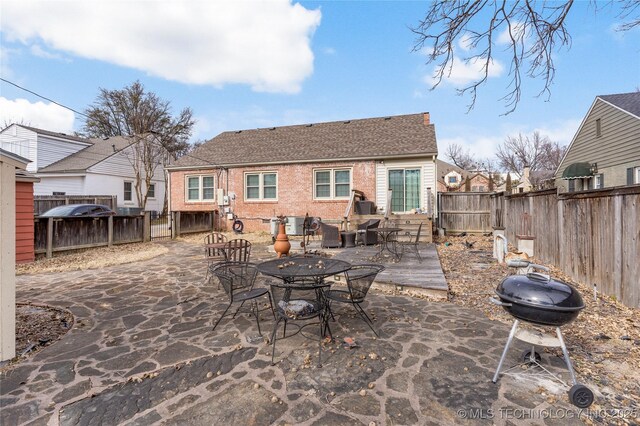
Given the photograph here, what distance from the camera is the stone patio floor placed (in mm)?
2252

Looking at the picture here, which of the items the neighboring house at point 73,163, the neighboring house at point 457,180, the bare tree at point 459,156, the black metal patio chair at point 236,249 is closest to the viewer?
the black metal patio chair at point 236,249

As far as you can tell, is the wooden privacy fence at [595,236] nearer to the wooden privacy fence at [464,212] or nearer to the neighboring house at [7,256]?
the wooden privacy fence at [464,212]

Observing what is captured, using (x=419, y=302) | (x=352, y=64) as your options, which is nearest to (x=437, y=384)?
(x=419, y=302)

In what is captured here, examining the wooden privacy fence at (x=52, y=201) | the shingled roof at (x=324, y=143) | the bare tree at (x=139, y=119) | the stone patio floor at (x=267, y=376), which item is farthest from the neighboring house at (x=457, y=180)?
the stone patio floor at (x=267, y=376)

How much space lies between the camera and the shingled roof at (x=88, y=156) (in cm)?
1978

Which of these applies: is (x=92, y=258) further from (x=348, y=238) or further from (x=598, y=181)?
(x=598, y=181)

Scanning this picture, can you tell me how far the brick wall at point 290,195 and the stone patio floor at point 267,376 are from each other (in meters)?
9.44

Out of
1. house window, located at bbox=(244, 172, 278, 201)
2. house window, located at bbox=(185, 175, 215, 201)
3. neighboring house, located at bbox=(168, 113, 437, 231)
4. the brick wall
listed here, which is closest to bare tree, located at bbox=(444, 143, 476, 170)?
neighboring house, located at bbox=(168, 113, 437, 231)

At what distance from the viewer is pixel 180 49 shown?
1095cm

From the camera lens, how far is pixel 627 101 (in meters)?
12.9

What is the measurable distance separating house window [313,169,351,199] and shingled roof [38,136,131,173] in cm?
1574

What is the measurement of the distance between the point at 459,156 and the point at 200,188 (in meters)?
44.7

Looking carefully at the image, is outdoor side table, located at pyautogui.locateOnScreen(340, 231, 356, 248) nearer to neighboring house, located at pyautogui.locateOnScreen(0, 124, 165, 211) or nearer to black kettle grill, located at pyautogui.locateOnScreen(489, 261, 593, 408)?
black kettle grill, located at pyautogui.locateOnScreen(489, 261, 593, 408)

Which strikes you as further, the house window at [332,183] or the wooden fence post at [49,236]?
the house window at [332,183]
